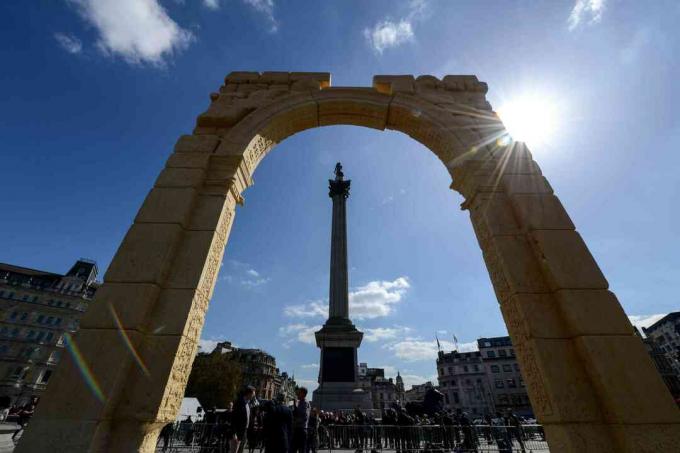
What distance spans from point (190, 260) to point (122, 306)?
939 mm

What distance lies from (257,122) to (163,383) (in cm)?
471

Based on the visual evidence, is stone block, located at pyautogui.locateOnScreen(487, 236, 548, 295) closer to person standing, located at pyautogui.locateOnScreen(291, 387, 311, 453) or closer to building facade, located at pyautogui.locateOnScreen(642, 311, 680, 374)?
person standing, located at pyautogui.locateOnScreen(291, 387, 311, 453)

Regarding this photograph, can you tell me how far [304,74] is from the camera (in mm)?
6906

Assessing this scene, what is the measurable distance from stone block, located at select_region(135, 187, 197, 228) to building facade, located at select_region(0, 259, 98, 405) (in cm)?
6174

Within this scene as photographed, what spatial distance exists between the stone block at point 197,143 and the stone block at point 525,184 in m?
5.35

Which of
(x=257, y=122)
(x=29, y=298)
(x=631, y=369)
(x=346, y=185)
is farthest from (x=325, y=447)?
(x=29, y=298)

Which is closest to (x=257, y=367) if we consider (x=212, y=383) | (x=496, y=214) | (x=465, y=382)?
(x=212, y=383)

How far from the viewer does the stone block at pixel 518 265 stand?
13.0ft

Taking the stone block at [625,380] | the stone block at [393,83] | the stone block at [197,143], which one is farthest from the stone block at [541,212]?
the stone block at [197,143]

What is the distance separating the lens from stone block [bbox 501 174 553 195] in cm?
481

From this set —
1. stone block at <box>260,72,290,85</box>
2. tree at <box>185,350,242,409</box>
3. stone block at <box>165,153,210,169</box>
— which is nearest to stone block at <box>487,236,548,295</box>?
stone block at <box>165,153,210,169</box>

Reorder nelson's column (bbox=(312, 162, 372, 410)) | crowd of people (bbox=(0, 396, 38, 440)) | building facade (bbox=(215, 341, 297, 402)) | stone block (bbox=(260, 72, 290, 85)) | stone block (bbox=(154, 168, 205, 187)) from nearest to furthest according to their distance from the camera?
stone block (bbox=(154, 168, 205, 187)) → stone block (bbox=(260, 72, 290, 85)) → crowd of people (bbox=(0, 396, 38, 440)) → nelson's column (bbox=(312, 162, 372, 410)) → building facade (bbox=(215, 341, 297, 402))

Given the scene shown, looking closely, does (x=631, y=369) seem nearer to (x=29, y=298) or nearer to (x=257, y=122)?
(x=257, y=122)

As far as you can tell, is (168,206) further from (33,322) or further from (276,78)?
(33,322)
